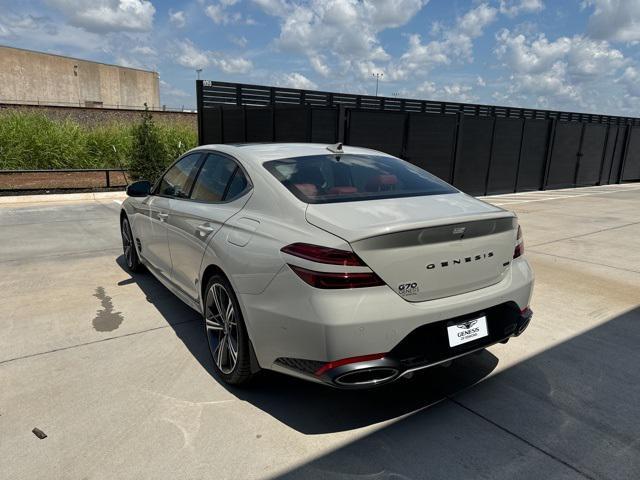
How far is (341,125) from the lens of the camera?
1124 centimetres

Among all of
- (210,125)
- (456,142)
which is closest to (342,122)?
(456,142)

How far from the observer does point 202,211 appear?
3.52 meters

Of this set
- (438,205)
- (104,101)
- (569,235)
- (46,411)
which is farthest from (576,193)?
(104,101)

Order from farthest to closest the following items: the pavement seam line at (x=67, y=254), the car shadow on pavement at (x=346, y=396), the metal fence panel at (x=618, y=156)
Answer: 1. the metal fence panel at (x=618, y=156)
2. the pavement seam line at (x=67, y=254)
3. the car shadow on pavement at (x=346, y=396)

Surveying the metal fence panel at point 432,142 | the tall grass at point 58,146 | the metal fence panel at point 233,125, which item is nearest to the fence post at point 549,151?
the metal fence panel at point 432,142

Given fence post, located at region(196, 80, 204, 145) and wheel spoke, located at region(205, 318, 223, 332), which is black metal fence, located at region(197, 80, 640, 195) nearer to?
fence post, located at region(196, 80, 204, 145)

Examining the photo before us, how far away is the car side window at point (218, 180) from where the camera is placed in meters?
3.35

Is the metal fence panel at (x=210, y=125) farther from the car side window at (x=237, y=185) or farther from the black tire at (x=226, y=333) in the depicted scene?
the black tire at (x=226, y=333)

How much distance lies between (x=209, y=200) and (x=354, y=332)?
1737 millimetres

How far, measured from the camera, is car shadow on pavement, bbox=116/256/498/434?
9.20ft

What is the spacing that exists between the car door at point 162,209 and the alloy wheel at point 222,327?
1048 millimetres

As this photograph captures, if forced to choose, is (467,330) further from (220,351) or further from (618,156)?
(618,156)

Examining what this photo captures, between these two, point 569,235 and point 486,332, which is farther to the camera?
point 569,235

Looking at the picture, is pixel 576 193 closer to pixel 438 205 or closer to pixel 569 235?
pixel 569 235
